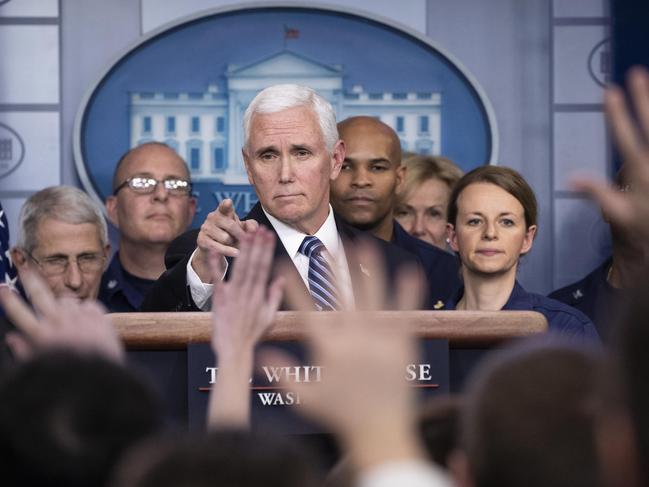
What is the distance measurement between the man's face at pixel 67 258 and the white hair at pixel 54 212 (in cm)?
2

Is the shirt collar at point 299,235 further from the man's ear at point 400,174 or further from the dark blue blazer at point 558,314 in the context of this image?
the man's ear at point 400,174

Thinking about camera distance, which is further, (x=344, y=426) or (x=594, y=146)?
(x=594, y=146)

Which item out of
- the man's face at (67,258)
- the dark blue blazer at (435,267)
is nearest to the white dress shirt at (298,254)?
the dark blue blazer at (435,267)

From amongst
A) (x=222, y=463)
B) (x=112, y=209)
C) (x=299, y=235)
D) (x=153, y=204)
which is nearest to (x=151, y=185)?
(x=153, y=204)

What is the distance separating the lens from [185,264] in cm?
290

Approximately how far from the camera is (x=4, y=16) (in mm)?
4637

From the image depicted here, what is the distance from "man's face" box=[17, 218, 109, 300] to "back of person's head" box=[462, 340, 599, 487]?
8.14 feet

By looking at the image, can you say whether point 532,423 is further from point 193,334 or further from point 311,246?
point 311,246

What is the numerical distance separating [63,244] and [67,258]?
0.05 meters

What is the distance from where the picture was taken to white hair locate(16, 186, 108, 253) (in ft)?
12.6

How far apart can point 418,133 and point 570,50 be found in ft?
1.99

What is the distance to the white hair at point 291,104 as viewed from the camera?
3.30 m

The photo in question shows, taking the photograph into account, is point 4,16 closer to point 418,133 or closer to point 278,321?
point 418,133

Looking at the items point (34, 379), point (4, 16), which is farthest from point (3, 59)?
point (34, 379)
